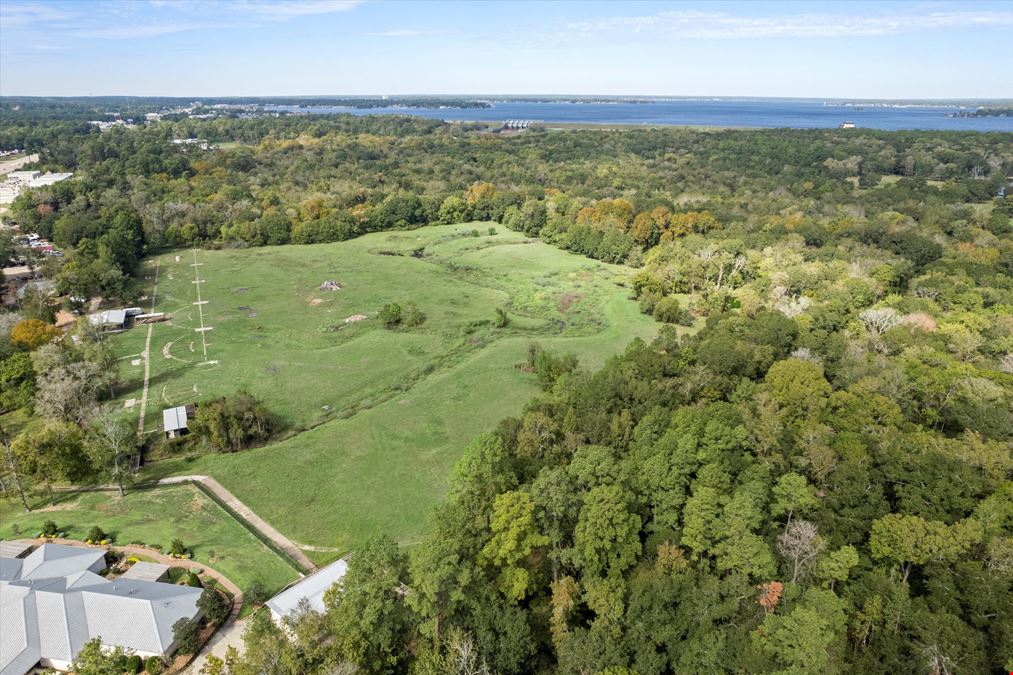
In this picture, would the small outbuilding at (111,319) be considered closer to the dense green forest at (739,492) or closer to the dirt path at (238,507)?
the dense green forest at (739,492)

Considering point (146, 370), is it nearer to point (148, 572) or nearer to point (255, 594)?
point (148, 572)

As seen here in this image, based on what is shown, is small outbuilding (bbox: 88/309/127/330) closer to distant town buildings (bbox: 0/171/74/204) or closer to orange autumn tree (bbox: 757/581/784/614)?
orange autumn tree (bbox: 757/581/784/614)

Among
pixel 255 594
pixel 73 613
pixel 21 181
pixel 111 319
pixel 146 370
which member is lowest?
pixel 255 594

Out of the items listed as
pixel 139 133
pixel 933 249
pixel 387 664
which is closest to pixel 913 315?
pixel 933 249

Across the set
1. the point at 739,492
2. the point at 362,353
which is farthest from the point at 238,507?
the point at 739,492

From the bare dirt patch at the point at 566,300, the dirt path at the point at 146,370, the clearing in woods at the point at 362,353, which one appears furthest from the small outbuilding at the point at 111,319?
the bare dirt patch at the point at 566,300

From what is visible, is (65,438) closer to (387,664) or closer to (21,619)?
(21,619)

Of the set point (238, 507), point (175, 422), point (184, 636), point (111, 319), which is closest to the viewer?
point (184, 636)
